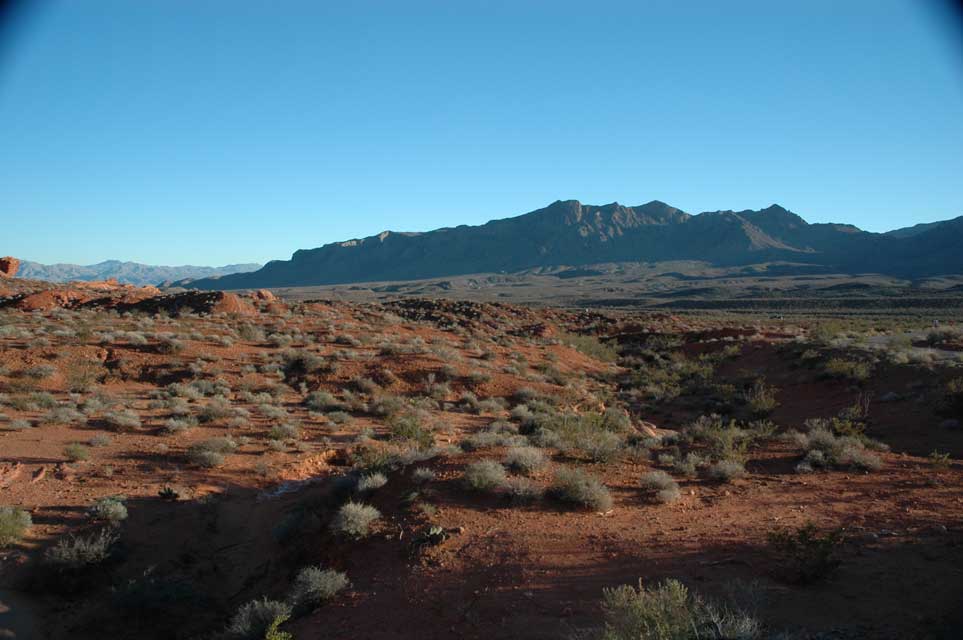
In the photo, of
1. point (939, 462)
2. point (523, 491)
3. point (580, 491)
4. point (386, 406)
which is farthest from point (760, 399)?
point (523, 491)

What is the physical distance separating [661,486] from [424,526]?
11.2 ft

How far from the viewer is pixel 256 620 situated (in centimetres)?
540

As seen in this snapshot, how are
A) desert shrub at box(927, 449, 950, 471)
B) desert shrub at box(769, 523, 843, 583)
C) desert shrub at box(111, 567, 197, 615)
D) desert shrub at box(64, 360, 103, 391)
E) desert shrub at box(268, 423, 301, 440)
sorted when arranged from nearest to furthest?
desert shrub at box(769, 523, 843, 583)
desert shrub at box(111, 567, 197, 615)
desert shrub at box(927, 449, 950, 471)
desert shrub at box(268, 423, 301, 440)
desert shrub at box(64, 360, 103, 391)

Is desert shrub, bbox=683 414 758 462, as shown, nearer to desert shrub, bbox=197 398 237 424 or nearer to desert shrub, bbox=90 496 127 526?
desert shrub, bbox=90 496 127 526

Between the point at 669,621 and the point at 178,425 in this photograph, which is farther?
the point at 178,425

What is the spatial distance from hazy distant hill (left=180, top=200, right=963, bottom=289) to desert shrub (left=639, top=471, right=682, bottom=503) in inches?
5491

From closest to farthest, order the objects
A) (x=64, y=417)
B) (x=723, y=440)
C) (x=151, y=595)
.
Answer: (x=151, y=595) < (x=723, y=440) < (x=64, y=417)

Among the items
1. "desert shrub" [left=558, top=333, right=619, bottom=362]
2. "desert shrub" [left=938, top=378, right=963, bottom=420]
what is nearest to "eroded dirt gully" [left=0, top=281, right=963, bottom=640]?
"desert shrub" [left=938, top=378, right=963, bottom=420]

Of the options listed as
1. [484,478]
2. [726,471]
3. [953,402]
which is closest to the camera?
[484,478]

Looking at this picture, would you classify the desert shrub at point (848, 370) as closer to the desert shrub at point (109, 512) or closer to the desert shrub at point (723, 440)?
the desert shrub at point (723, 440)

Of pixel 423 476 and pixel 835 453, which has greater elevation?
pixel 423 476

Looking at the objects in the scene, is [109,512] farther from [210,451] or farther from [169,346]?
[169,346]

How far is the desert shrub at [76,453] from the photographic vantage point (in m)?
9.53

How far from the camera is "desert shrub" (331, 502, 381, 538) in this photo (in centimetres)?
665
